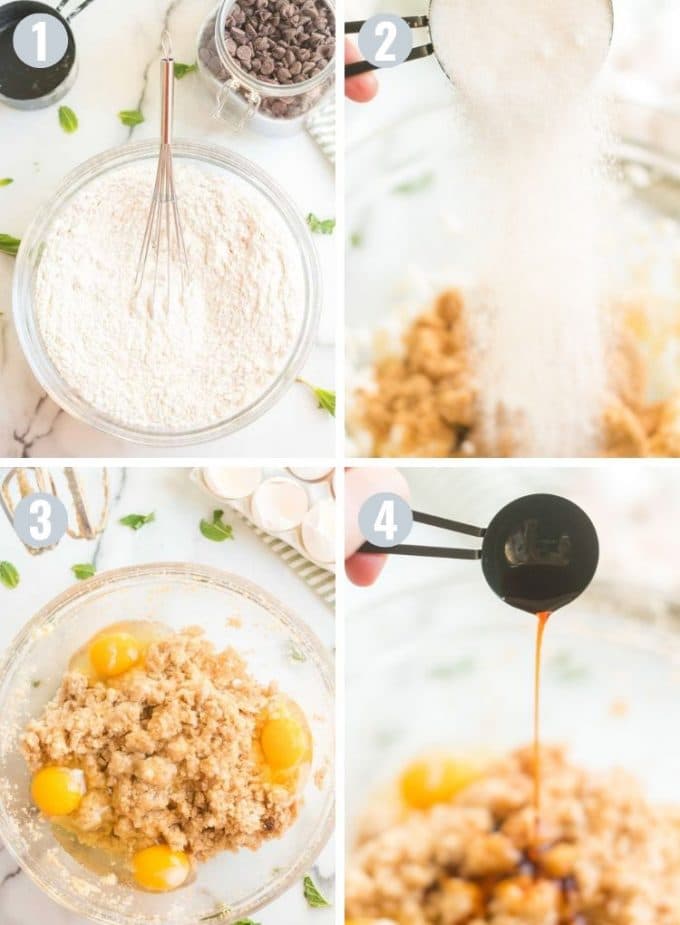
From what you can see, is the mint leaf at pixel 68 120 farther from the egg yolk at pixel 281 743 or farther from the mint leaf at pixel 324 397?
the egg yolk at pixel 281 743

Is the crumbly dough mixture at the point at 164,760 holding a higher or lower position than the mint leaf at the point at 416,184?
lower

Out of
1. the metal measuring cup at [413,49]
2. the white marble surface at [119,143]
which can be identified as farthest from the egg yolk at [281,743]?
the metal measuring cup at [413,49]

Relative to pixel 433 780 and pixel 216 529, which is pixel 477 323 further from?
pixel 433 780

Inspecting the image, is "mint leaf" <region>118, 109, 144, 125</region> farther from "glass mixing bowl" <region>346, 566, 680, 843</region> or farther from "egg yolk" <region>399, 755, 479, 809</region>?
"egg yolk" <region>399, 755, 479, 809</region>

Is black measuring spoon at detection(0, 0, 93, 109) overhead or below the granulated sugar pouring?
overhead

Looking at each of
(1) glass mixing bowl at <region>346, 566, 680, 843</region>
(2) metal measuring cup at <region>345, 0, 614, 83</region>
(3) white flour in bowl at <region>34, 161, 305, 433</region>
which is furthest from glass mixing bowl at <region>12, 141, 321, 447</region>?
(1) glass mixing bowl at <region>346, 566, 680, 843</region>

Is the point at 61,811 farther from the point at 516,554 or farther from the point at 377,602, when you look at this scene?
the point at 516,554
